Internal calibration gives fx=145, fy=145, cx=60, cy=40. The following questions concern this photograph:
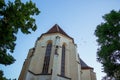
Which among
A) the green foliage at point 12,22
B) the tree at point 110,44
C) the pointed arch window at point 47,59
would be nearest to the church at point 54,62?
the pointed arch window at point 47,59

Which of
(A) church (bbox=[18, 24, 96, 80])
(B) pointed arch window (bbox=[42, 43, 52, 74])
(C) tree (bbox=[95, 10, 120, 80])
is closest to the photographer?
(C) tree (bbox=[95, 10, 120, 80])

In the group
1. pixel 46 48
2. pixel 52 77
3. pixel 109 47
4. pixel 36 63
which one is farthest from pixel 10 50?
pixel 46 48

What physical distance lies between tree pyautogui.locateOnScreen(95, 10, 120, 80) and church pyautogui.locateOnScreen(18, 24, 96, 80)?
7.99m

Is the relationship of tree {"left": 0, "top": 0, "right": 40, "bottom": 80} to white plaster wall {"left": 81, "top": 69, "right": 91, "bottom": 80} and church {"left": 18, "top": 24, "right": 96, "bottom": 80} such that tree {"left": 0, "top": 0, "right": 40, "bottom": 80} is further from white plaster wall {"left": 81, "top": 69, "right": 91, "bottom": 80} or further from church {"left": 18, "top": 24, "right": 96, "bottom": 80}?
white plaster wall {"left": 81, "top": 69, "right": 91, "bottom": 80}

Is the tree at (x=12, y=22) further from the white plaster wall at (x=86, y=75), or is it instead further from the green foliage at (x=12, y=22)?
the white plaster wall at (x=86, y=75)

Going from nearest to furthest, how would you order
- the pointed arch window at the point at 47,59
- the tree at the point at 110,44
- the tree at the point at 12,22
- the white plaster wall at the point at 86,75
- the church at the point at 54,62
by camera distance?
1. the tree at the point at 12,22
2. the tree at the point at 110,44
3. the church at the point at 54,62
4. the pointed arch window at the point at 47,59
5. the white plaster wall at the point at 86,75

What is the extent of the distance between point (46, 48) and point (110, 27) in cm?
1336

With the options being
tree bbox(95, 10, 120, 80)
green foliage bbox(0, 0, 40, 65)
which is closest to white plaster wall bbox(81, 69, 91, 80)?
tree bbox(95, 10, 120, 80)

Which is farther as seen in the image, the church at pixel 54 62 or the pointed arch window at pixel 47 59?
the pointed arch window at pixel 47 59

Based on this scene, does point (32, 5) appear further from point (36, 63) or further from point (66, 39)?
point (66, 39)

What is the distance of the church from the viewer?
1738cm

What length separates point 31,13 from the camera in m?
7.47

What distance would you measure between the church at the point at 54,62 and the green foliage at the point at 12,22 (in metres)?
9.64

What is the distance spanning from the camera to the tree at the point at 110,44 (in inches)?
371
